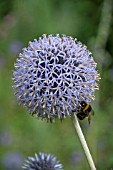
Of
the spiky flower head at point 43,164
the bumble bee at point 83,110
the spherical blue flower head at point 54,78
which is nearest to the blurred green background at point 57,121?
the spiky flower head at point 43,164

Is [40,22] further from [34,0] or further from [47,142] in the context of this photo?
[47,142]

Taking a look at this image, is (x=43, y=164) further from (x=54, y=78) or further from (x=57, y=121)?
(x=57, y=121)

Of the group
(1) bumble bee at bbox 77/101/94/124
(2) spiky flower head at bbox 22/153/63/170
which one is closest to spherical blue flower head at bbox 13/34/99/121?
(1) bumble bee at bbox 77/101/94/124

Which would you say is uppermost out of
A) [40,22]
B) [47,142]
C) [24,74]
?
[40,22]

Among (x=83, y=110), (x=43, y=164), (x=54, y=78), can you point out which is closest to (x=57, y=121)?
(x=43, y=164)

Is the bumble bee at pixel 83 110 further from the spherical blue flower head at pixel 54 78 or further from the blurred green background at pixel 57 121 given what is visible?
the blurred green background at pixel 57 121

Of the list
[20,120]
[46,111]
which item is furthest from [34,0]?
[46,111]
